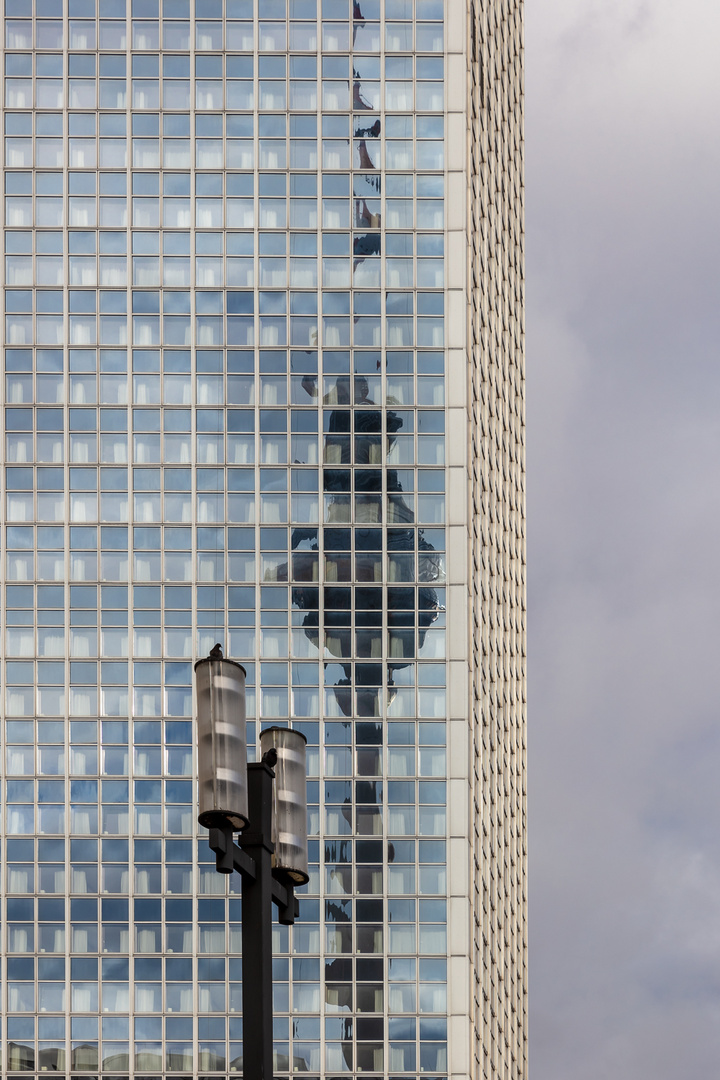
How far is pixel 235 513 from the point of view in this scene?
96.8 m

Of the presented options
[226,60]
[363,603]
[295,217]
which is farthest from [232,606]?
[226,60]

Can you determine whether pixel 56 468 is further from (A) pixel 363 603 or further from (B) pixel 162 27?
(B) pixel 162 27

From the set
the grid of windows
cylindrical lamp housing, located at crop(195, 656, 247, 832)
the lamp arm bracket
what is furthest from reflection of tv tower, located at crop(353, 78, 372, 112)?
the lamp arm bracket

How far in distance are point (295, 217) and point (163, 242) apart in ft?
23.9

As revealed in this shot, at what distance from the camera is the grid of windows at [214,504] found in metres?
91.8

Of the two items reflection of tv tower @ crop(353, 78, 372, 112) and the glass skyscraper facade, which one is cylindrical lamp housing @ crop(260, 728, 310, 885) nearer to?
the glass skyscraper facade

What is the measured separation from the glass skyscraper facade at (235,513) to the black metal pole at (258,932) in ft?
257

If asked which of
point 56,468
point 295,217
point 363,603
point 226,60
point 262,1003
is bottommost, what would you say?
point 262,1003

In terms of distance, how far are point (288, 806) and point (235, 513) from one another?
270ft

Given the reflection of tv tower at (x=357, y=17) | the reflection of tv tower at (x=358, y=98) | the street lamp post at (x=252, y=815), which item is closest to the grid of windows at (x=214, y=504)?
the reflection of tv tower at (x=358, y=98)

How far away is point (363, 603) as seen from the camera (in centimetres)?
9581

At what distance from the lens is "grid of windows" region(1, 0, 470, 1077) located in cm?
9181

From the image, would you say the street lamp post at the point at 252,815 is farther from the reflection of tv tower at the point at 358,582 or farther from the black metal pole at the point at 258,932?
the reflection of tv tower at the point at 358,582

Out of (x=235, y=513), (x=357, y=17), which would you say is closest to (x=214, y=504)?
(x=235, y=513)
